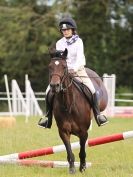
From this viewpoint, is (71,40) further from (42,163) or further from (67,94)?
(42,163)

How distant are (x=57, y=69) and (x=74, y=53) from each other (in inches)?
35.5

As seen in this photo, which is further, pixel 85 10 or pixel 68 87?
pixel 85 10

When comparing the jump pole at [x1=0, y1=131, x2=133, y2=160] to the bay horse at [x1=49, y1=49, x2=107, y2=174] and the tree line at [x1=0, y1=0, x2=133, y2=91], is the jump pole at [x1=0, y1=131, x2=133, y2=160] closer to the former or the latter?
the bay horse at [x1=49, y1=49, x2=107, y2=174]

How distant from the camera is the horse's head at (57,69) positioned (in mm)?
7883

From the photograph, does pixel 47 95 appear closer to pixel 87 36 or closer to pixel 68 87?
pixel 68 87

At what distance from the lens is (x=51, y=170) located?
8938mm

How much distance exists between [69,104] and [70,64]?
71cm

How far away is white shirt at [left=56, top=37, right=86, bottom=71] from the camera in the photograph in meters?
8.81

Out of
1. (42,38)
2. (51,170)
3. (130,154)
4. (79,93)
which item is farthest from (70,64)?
(42,38)

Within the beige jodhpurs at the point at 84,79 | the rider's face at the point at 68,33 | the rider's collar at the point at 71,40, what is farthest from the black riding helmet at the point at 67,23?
the beige jodhpurs at the point at 84,79

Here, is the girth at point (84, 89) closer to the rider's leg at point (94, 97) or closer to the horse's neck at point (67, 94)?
the rider's leg at point (94, 97)

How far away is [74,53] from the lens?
8.89 m

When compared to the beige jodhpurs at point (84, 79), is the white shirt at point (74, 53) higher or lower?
higher

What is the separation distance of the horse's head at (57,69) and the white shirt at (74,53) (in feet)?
1.74
